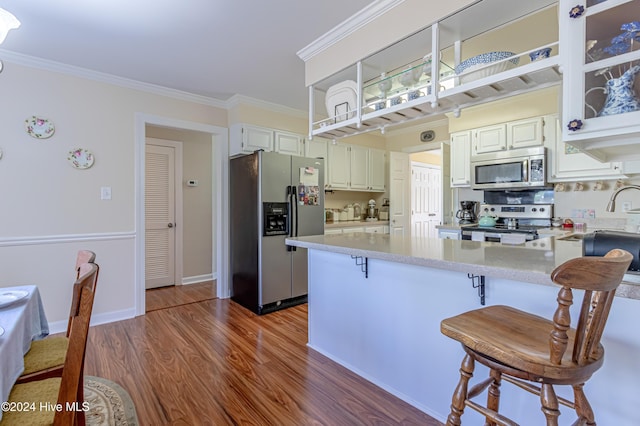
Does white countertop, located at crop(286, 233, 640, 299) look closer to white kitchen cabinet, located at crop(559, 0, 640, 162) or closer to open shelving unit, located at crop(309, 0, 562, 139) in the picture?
white kitchen cabinet, located at crop(559, 0, 640, 162)

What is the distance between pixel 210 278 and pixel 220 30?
145 inches

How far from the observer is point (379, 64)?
2.28m

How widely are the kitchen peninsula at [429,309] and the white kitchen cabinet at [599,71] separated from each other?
586mm

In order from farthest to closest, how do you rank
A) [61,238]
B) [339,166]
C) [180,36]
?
[339,166] → [61,238] → [180,36]

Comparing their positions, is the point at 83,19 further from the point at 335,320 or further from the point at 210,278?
the point at 210,278

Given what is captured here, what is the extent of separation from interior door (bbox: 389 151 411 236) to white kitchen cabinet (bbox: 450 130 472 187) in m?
1.11

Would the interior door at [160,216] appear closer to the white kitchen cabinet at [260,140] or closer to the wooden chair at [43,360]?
the white kitchen cabinet at [260,140]

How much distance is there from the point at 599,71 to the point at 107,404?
9.83 feet

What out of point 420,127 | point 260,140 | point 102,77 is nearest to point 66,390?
point 102,77

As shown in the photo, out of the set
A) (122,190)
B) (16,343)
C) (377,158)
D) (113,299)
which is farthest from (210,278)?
(16,343)

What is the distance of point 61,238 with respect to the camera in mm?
2932

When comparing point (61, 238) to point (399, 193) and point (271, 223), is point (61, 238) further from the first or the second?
point (399, 193)

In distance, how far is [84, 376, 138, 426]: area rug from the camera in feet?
5.42

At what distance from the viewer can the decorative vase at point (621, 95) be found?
1251 mm
